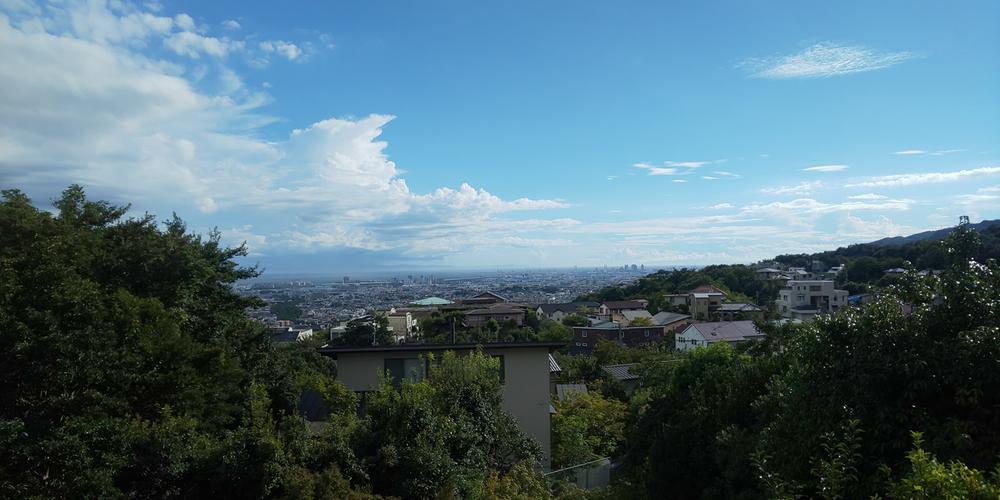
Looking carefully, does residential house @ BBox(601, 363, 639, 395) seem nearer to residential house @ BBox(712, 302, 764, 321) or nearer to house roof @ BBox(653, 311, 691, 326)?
house roof @ BBox(653, 311, 691, 326)

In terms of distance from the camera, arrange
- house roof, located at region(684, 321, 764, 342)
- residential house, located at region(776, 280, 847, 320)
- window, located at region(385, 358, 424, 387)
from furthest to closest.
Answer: residential house, located at region(776, 280, 847, 320)
house roof, located at region(684, 321, 764, 342)
window, located at region(385, 358, 424, 387)

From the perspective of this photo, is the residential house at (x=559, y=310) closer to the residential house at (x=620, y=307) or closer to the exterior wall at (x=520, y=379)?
the residential house at (x=620, y=307)

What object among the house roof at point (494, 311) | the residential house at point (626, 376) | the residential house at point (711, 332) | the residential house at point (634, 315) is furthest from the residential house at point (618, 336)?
the residential house at point (626, 376)

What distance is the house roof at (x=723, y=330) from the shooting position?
39969 mm

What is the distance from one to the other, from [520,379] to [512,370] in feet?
1.10

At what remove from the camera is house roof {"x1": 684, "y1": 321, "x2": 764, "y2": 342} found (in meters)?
40.0

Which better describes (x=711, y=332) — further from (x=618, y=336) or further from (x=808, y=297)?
(x=808, y=297)

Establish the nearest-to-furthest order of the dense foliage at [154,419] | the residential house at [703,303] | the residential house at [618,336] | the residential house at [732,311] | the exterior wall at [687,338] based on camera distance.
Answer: the dense foliage at [154,419] → the exterior wall at [687,338] → the residential house at [618,336] → the residential house at [732,311] → the residential house at [703,303]

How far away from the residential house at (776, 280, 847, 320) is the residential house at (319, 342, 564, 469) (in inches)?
1841

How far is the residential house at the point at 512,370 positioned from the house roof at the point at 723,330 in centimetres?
2700

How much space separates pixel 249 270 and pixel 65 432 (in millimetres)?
8859

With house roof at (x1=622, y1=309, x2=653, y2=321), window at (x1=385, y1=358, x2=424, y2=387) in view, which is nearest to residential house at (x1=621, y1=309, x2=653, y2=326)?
house roof at (x1=622, y1=309, x2=653, y2=321)

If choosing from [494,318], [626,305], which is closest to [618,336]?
[494,318]

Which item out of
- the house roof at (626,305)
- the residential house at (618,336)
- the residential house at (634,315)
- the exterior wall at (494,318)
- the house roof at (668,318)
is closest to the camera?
the residential house at (618,336)
